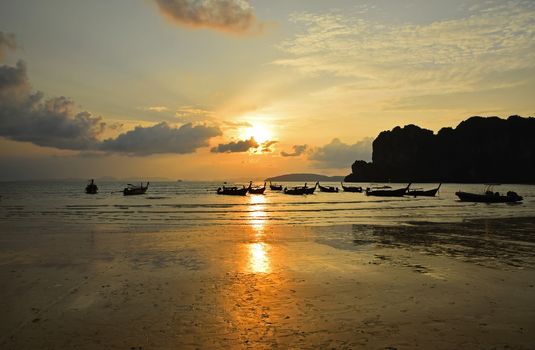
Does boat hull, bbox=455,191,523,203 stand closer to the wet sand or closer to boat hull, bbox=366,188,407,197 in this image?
boat hull, bbox=366,188,407,197

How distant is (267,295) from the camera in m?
10.6

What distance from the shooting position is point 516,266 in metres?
14.6

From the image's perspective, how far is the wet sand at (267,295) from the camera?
24.8 feet

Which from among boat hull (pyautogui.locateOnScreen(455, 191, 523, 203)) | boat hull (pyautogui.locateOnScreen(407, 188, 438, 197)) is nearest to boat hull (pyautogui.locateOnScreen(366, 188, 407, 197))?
boat hull (pyautogui.locateOnScreen(407, 188, 438, 197))

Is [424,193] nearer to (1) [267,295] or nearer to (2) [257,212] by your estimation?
(2) [257,212]

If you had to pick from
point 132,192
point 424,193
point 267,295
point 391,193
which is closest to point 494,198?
point 424,193

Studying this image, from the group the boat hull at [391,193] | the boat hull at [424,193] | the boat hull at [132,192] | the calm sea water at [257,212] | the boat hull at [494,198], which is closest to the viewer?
the calm sea water at [257,212]

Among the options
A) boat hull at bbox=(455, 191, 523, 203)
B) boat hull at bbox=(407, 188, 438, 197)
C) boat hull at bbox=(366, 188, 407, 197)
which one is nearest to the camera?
boat hull at bbox=(455, 191, 523, 203)

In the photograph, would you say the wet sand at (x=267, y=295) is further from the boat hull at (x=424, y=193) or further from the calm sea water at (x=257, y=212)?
the boat hull at (x=424, y=193)

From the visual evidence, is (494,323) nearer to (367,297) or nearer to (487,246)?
(367,297)

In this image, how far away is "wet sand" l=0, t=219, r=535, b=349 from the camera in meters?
7.57

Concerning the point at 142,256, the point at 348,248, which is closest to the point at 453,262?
the point at 348,248

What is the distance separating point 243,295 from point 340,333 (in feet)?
11.7

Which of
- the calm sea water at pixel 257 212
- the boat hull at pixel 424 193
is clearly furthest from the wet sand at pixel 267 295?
the boat hull at pixel 424 193
